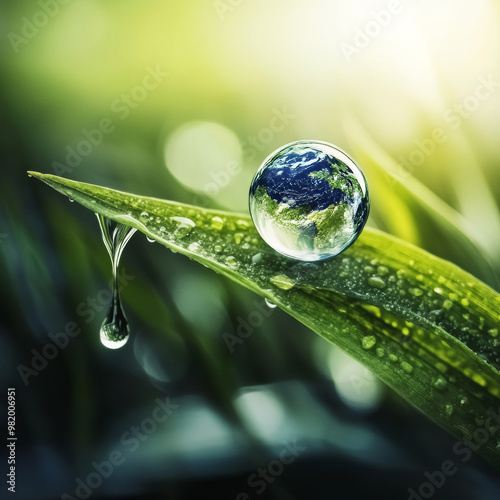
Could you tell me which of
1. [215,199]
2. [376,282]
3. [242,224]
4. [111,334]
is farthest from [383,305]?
[215,199]

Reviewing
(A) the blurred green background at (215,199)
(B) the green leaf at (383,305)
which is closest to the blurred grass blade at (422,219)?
(A) the blurred green background at (215,199)

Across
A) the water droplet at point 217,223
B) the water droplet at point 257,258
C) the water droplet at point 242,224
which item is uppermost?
the water droplet at point 242,224

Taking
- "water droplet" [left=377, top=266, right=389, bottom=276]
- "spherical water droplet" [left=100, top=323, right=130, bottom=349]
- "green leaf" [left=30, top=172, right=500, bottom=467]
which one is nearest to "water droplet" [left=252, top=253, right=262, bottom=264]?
"green leaf" [left=30, top=172, right=500, bottom=467]

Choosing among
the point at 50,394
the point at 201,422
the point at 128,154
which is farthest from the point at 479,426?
the point at 128,154

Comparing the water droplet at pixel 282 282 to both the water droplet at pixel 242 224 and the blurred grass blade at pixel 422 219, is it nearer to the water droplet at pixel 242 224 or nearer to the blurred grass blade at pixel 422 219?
the water droplet at pixel 242 224

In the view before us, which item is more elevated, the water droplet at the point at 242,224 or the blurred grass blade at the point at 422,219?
the blurred grass blade at the point at 422,219

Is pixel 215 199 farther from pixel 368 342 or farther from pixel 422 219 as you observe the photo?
pixel 368 342

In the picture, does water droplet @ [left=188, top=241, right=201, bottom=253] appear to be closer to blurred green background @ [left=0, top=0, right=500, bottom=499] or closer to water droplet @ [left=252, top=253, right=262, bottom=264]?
water droplet @ [left=252, top=253, right=262, bottom=264]
